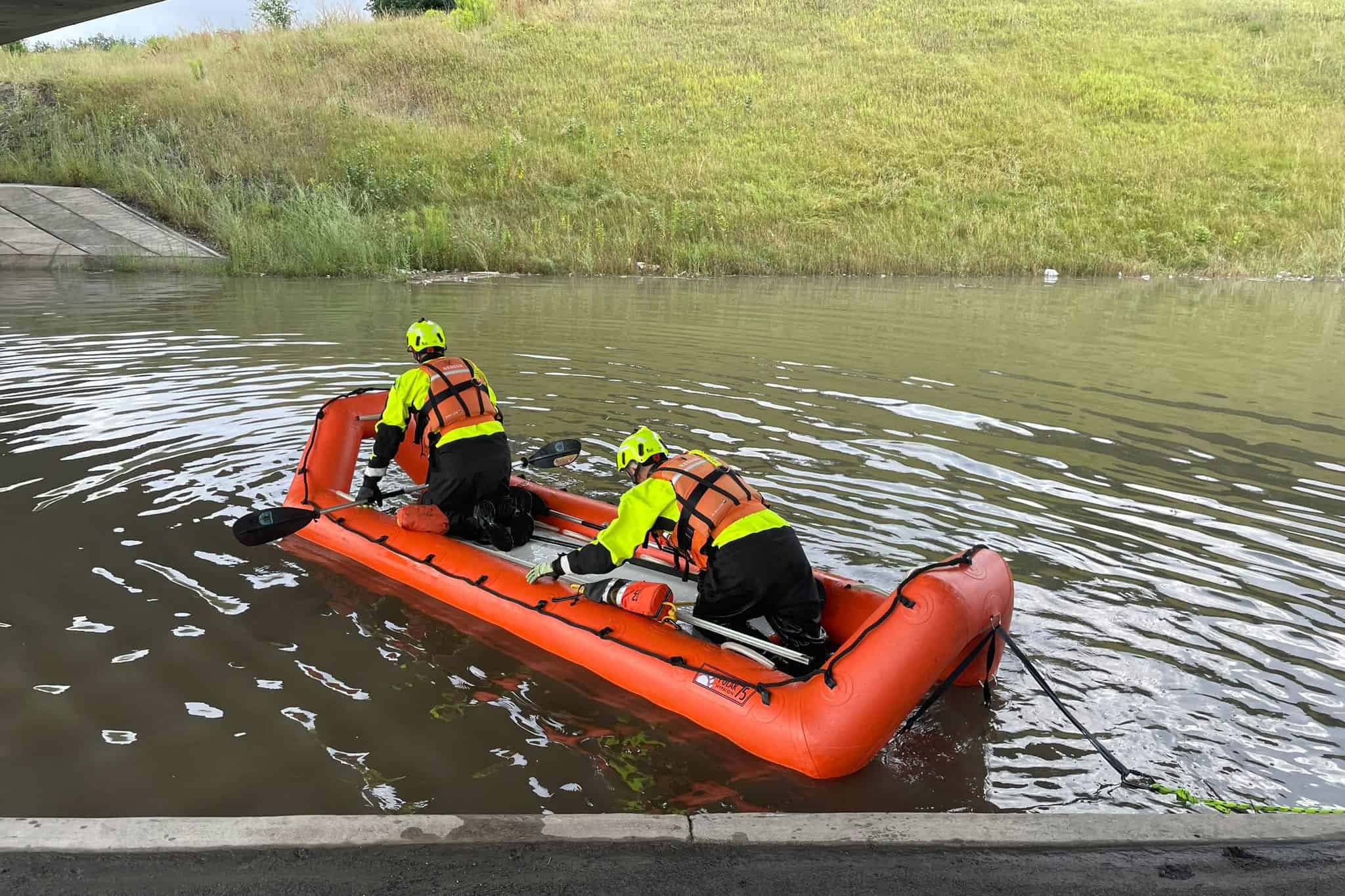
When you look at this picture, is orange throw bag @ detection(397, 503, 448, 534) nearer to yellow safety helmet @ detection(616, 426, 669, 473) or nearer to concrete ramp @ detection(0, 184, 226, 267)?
yellow safety helmet @ detection(616, 426, 669, 473)

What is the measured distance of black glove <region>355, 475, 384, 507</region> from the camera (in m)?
5.91

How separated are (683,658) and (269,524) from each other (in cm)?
244

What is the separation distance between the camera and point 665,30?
3172 centimetres

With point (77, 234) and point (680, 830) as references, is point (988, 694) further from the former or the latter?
point (77, 234)

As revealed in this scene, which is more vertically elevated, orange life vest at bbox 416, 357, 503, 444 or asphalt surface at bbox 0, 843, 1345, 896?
orange life vest at bbox 416, 357, 503, 444

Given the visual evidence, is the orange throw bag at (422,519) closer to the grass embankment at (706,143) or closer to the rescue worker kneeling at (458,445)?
the rescue worker kneeling at (458,445)

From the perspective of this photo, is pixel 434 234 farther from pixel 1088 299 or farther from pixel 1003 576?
pixel 1003 576

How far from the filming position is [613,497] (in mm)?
6469

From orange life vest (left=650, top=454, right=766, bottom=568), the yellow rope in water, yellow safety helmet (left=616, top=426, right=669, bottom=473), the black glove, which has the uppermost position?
yellow safety helmet (left=616, top=426, right=669, bottom=473)

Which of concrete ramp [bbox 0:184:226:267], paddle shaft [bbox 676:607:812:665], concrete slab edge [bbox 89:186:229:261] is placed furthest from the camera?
concrete slab edge [bbox 89:186:229:261]

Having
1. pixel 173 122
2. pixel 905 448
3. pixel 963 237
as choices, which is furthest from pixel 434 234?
pixel 905 448

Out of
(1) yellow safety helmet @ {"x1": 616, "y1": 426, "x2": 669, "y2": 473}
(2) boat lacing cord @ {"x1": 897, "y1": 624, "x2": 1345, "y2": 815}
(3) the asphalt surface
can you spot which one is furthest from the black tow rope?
(1) yellow safety helmet @ {"x1": 616, "y1": 426, "x2": 669, "y2": 473}

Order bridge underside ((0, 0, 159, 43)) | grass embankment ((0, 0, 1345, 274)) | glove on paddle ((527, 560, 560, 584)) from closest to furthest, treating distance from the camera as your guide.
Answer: glove on paddle ((527, 560, 560, 584))
bridge underside ((0, 0, 159, 43))
grass embankment ((0, 0, 1345, 274))

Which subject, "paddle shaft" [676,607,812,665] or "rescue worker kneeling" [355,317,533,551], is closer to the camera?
"paddle shaft" [676,607,812,665]
